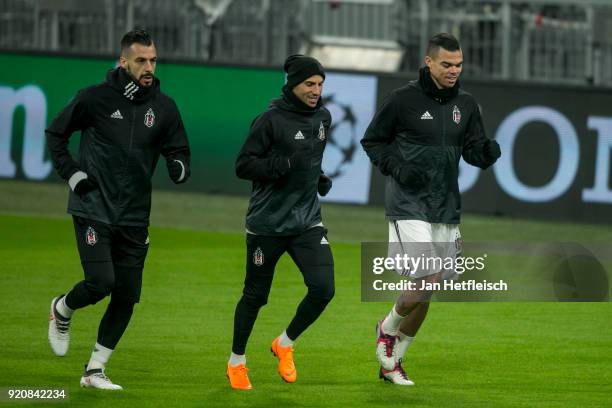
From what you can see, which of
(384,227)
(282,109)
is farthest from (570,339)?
(384,227)

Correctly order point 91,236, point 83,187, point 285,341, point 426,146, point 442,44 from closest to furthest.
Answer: point 83,187 < point 91,236 < point 442,44 < point 426,146 < point 285,341

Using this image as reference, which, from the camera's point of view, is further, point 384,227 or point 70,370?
point 384,227

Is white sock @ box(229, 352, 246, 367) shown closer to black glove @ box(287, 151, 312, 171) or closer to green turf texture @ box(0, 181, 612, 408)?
green turf texture @ box(0, 181, 612, 408)

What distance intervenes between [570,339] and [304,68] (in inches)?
148

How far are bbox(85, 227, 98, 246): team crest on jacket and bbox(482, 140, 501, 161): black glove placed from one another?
270 centimetres

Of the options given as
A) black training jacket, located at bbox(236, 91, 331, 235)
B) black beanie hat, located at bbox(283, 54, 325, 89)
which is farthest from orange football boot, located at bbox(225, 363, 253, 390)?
black beanie hat, located at bbox(283, 54, 325, 89)

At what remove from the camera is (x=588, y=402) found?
30.3 ft

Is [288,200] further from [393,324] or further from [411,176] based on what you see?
[393,324]

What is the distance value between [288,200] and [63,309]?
6.18 feet

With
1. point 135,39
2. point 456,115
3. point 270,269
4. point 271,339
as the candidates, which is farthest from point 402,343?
Result: point 135,39

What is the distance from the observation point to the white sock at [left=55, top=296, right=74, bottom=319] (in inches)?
395

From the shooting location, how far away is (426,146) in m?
9.73

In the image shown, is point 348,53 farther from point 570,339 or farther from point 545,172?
point 570,339

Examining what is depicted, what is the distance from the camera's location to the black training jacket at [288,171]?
30.8ft
